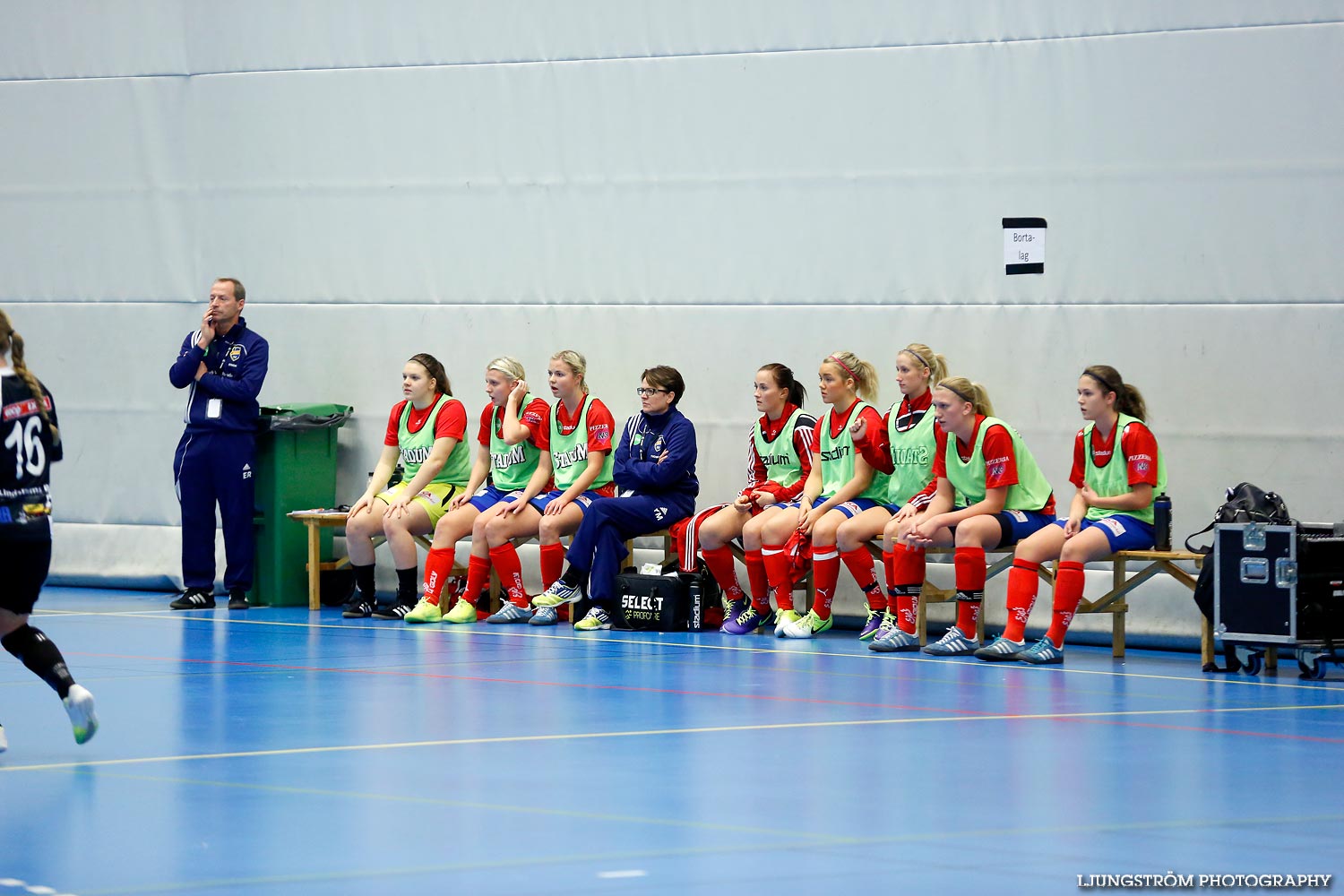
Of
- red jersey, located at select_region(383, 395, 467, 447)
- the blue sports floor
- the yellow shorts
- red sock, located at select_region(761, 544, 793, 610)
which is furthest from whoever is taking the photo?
red jersey, located at select_region(383, 395, 467, 447)

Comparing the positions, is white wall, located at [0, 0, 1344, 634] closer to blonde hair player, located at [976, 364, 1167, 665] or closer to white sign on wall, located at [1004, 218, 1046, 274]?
white sign on wall, located at [1004, 218, 1046, 274]

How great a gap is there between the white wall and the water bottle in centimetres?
88

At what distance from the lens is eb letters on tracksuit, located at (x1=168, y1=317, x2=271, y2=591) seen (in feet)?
38.8

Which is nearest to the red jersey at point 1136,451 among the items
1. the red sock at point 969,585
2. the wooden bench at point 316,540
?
the red sock at point 969,585

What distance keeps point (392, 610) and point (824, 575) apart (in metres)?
2.83

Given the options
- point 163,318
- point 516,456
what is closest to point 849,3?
point 516,456

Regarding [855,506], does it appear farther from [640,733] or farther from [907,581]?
[640,733]

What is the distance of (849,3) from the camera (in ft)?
37.2

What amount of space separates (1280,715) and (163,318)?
8889 mm

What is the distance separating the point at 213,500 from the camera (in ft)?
39.9

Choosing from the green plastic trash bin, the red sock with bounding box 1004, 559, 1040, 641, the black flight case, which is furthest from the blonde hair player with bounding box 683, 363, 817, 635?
the green plastic trash bin

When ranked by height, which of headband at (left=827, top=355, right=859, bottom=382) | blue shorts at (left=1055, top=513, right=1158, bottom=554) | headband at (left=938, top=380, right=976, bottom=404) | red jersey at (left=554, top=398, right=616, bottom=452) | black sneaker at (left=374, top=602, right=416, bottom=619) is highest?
headband at (left=827, top=355, right=859, bottom=382)

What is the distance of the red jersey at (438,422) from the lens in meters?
11.8

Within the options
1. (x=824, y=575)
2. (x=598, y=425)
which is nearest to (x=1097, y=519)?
(x=824, y=575)
